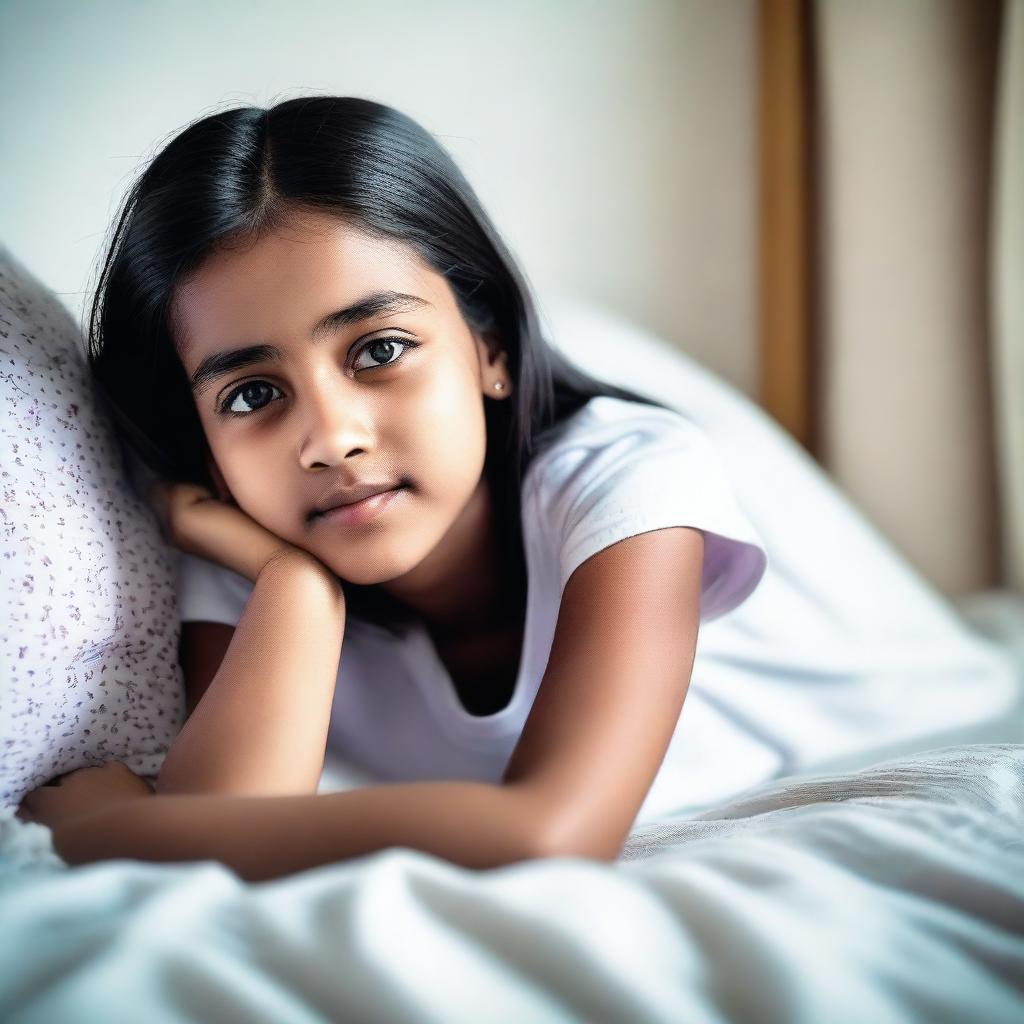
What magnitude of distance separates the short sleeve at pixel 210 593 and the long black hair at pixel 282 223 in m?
0.09

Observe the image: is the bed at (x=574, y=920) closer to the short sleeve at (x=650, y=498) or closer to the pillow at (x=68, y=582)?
the pillow at (x=68, y=582)

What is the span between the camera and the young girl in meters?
0.51

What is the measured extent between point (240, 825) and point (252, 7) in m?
0.98

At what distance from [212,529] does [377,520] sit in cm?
19

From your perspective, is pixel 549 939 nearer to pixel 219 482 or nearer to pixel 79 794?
pixel 79 794

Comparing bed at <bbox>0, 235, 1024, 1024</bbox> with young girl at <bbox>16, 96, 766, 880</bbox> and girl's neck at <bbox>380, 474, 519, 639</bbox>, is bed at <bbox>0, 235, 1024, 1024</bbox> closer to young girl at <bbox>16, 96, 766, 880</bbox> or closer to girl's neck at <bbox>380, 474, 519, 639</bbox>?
young girl at <bbox>16, 96, 766, 880</bbox>

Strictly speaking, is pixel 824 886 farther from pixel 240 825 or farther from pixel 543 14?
pixel 543 14

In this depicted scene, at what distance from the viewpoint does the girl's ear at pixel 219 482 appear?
86cm

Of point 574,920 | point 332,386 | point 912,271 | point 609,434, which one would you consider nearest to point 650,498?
point 609,434

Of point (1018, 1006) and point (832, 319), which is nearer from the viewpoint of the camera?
point (1018, 1006)

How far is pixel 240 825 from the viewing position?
18.8 inches

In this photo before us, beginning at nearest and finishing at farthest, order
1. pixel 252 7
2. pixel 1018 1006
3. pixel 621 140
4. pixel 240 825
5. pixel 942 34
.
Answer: pixel 1018 1006 < pixel 240 825 < pixel 252 7 < pixel 942 34 < pixel 621 140

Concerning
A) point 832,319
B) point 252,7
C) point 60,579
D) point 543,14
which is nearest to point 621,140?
point 543,14

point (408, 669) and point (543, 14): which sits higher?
point (543, 14)
